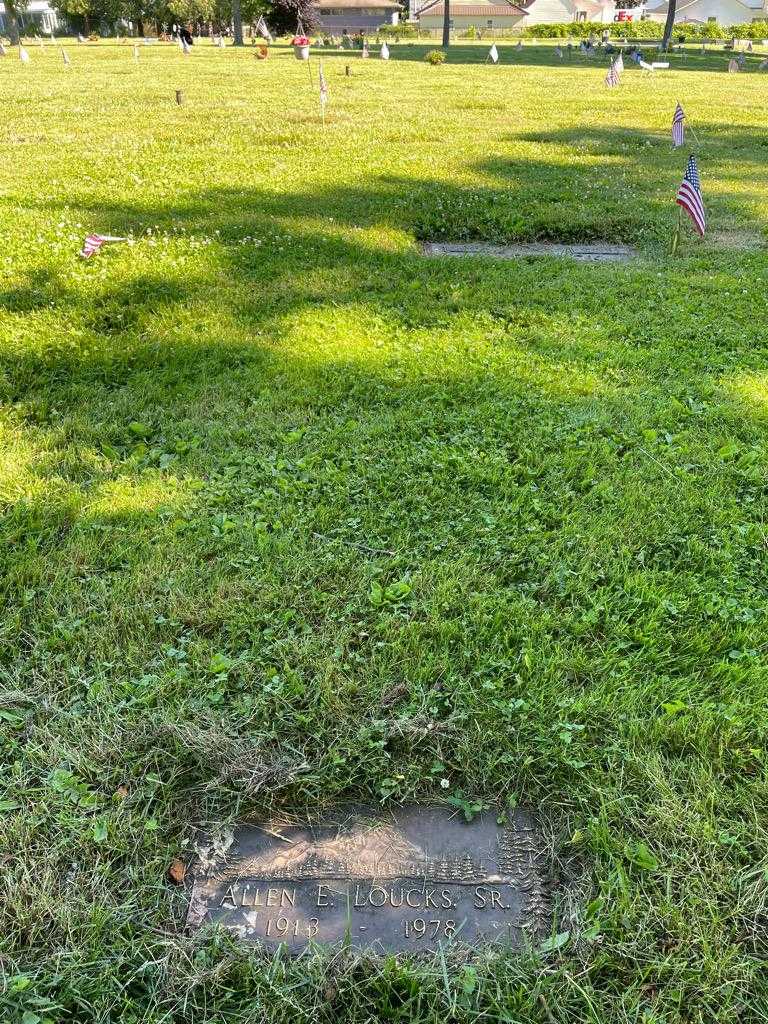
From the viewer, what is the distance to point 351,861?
2020 mm

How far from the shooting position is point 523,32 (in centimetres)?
5719

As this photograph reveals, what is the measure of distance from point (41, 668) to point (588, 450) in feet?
9.26

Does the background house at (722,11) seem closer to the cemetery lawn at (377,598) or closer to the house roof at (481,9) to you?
the house roof at (481,9)

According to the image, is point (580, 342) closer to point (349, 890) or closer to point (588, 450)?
point (588, 450)

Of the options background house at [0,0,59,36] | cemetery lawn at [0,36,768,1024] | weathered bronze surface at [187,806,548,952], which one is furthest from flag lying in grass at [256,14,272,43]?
weathered bronze surface at [187,806,548,952]

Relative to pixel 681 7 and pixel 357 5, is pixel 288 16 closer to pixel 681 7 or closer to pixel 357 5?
pixel 357 5

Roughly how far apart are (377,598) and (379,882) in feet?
3.67

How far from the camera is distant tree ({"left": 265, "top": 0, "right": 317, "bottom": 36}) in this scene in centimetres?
4778

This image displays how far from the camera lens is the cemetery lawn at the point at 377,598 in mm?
1799

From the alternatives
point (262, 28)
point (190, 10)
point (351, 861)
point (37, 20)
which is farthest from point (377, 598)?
point (37, 20)

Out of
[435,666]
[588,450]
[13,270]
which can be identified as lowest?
[435,666]

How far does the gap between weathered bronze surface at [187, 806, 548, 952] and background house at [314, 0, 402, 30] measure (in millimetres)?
101728

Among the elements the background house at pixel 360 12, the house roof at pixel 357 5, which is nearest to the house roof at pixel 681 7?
the background house at pixel 360 12

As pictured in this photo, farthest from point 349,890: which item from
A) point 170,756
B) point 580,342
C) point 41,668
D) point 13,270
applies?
point 13,270
